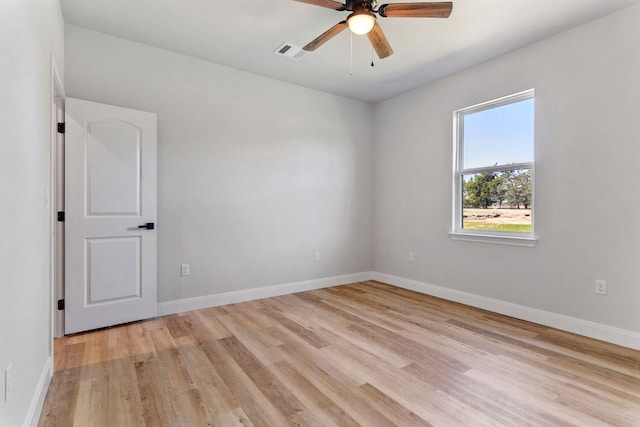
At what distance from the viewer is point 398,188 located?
4.62 m

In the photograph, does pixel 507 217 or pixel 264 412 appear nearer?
pixel 264 412

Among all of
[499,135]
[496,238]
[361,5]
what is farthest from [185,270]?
[499,135]

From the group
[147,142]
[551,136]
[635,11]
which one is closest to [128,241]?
[147,142]

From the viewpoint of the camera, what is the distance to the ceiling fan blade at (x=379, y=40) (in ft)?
7.73

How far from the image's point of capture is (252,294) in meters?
3.89

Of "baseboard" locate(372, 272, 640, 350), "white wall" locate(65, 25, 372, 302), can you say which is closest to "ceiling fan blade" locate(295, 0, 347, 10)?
"white wall" locate(65, 25, 372, 302)

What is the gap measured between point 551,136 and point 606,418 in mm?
2340

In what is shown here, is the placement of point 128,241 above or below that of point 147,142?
below

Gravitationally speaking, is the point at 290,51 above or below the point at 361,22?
above

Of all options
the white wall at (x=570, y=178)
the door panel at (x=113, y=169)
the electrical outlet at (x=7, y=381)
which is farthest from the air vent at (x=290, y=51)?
the electrical outlet at (x=7, y=381)

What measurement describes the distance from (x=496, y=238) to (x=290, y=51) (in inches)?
115

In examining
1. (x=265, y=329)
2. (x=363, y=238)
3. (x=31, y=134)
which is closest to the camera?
(x=31, y=134)

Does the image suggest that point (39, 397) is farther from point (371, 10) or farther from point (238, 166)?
point (371, 10)

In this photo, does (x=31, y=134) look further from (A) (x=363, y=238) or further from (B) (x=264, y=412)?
(A) (x=363, y=238)
